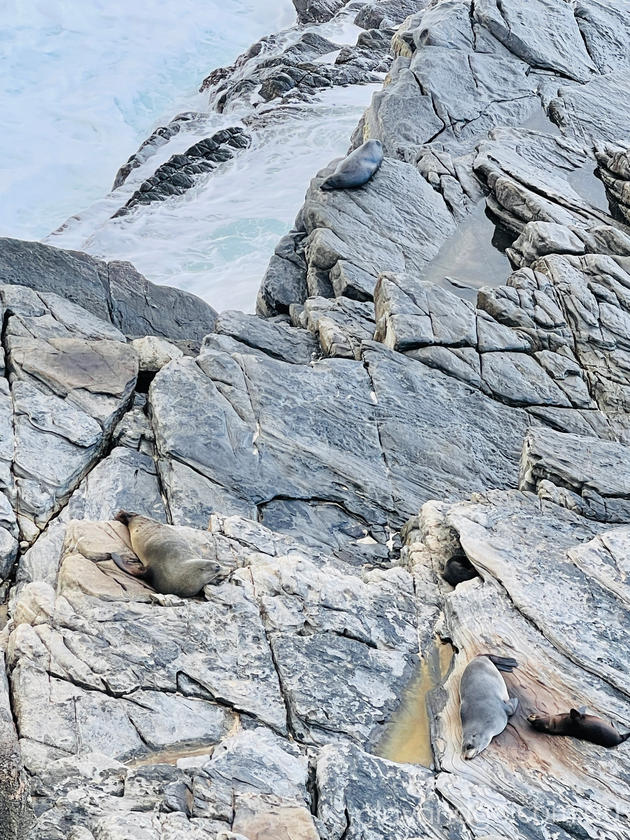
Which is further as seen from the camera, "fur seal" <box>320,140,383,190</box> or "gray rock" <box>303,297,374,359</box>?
"fur seal" <box>320,140,383,190</box>

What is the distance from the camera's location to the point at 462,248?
1310 centimetres

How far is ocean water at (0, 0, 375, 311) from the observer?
70.1 feet

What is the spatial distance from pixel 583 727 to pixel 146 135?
30737 millimetres

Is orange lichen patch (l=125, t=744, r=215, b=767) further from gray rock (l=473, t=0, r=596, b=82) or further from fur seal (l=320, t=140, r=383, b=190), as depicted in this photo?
gray rock (l=473, t=0, r=596, b=82)

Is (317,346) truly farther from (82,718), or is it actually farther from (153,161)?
(153,161)

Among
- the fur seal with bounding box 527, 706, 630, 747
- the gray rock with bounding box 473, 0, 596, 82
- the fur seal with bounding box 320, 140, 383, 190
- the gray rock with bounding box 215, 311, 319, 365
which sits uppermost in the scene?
the gray rock with bounding box 473, 0, 596, 82

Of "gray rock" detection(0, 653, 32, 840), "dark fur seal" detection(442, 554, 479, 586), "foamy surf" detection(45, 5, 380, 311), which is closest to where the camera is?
"gray rock" detection(0, 653, 32, 840)

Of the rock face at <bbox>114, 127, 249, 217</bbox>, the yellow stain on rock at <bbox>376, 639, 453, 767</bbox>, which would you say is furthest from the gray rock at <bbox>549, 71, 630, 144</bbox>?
the yellow stain on rock at <bbox>376, 639, 453, 767</bbox>

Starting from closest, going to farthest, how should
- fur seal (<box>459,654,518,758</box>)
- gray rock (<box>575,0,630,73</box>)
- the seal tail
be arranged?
fur seal (<box>459,654,518,758</box>) → the seal tail → gray rock (<box>575,0,630,73</box>)

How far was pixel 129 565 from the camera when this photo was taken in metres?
7.22

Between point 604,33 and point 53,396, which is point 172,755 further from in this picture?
point 604,33

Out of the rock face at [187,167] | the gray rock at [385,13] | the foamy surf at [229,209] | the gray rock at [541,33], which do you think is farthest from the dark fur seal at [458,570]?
the gray rock at [385,13]

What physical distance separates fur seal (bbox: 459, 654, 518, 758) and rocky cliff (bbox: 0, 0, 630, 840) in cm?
14

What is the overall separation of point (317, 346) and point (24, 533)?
4.64 m
